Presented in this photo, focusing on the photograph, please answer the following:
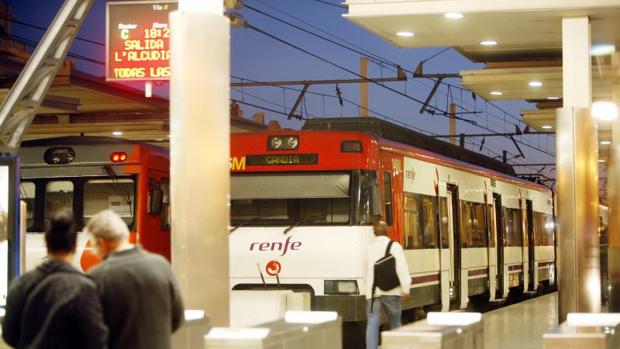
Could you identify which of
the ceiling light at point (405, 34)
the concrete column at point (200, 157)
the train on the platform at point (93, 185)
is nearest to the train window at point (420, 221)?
the ceiling light at point (405, 34)

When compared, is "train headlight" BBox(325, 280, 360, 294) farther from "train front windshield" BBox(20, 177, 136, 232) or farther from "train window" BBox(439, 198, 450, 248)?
"train window" BBox(439, 198, 450, 248)

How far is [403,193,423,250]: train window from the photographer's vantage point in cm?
1991

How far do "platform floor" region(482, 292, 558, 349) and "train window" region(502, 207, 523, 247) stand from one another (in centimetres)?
227

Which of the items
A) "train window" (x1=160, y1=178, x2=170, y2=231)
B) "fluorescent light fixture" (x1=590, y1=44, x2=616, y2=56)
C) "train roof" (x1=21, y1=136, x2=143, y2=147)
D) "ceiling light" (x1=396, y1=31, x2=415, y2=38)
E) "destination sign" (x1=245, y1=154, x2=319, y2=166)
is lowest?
"train window" (x1=160, y1=178, x2=170, y2=231)

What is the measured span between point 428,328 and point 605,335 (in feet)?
3.78

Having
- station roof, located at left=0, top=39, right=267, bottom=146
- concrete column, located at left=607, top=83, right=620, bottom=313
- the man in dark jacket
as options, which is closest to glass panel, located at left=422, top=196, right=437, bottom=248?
concrete column, located at left=607, top=83, right=620, bottom=313

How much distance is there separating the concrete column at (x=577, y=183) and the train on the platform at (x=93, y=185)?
649cm

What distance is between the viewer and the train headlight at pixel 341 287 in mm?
17812

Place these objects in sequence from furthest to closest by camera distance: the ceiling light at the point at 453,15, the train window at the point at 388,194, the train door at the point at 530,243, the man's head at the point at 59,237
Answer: the train door at the point at 530,243 → the train window at the point at 388,194 → the ceiling light at the point at 453,15 → the man's head at the point at 59,237

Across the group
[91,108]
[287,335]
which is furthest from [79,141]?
[287,335]

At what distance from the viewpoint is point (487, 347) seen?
55.5 ft

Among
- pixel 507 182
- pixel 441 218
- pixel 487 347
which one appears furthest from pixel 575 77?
pixel 507 182

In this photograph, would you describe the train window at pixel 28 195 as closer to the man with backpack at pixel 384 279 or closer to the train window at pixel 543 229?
the man with backpack at pixel 384 279

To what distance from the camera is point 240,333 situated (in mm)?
7395
